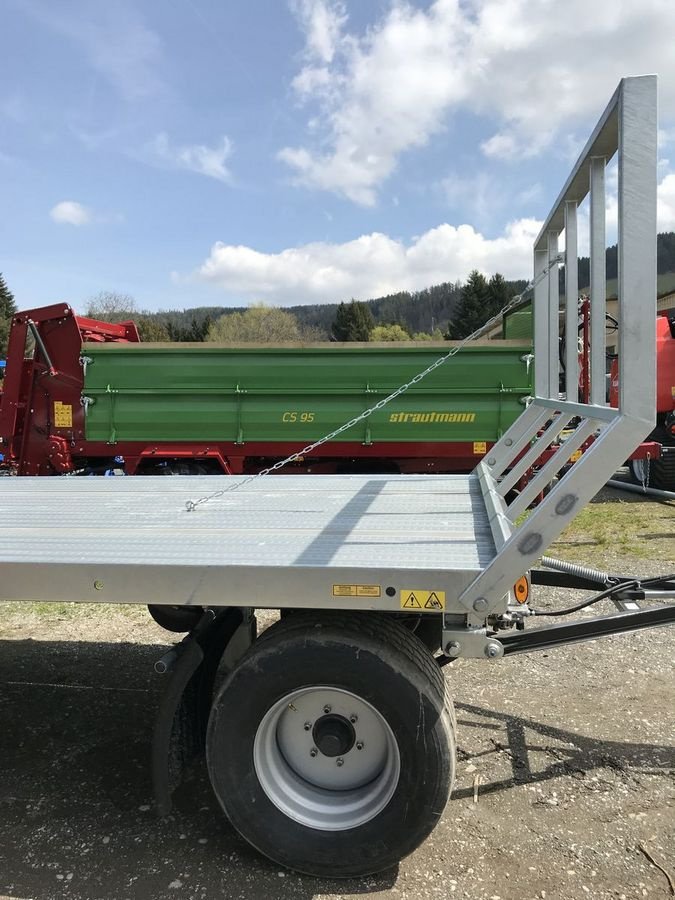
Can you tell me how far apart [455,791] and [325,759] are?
2.64 ft

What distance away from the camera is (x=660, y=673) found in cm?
402

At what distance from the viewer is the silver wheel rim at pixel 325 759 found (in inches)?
94.0

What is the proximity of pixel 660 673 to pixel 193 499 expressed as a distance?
3.02m

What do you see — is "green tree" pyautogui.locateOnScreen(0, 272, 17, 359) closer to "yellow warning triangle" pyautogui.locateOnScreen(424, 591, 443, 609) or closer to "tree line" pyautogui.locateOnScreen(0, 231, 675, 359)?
"tree line" pyautogui.locateOnScreen(0, 231, 675, 359)

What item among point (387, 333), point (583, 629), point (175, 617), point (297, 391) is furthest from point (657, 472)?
point (387, 333)

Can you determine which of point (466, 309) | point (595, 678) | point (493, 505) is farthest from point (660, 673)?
point (466, 309)

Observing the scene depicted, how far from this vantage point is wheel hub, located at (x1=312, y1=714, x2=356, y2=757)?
2.41 metres

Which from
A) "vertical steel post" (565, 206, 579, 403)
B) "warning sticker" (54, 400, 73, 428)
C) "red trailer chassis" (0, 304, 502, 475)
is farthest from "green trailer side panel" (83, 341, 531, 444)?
"vertical steel post" (565, 206, 579, 403)

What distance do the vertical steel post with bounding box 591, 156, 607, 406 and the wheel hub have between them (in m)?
1.55

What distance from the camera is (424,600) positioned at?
219 centimetres


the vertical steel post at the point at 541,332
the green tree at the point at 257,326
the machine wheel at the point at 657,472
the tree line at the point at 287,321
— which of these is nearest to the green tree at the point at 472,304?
the tree line at the point at 287,321

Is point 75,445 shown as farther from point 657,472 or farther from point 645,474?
point 657,472

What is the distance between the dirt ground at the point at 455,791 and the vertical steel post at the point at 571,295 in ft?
5.77

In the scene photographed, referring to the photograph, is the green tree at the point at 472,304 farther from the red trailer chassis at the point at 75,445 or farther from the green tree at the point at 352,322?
the red trailer chassis at the point at 75,445
